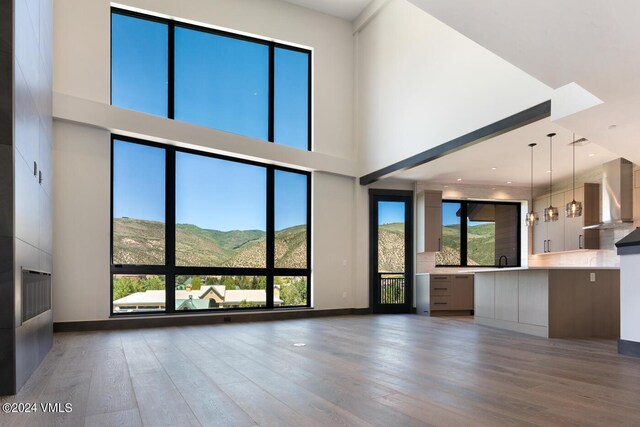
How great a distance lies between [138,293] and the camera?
20.6 feet

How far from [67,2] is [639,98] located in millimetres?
6797

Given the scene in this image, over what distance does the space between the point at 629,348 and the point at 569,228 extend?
4.42 metres

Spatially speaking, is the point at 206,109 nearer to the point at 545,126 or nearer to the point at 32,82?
the point at 32,82

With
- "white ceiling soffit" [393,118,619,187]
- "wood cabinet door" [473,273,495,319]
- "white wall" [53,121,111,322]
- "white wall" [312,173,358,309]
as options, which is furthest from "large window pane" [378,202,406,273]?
"white wall" [53,121,111,322]

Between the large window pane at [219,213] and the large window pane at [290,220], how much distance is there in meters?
0.28

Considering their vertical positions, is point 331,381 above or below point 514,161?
below

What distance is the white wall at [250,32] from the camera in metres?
5.90

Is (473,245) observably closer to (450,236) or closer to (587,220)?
(450,236)

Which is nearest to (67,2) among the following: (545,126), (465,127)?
(465,127)

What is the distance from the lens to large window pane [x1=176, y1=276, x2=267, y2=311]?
665cm

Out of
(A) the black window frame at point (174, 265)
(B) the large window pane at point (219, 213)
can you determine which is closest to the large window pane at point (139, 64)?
(A) the black window frame at point (174, 265)

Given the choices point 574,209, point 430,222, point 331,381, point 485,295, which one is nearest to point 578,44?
point 331,381

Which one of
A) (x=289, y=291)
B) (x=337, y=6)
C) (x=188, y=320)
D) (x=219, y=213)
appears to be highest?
(x=337, y=6)

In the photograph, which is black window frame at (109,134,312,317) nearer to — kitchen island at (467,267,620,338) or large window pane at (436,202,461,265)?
large window pane at (436,202,461,265)
